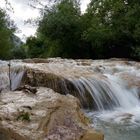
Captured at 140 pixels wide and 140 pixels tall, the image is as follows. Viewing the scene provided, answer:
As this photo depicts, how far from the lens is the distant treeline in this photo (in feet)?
73.8

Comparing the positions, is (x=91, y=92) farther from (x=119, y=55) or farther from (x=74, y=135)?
(x=119, y=55)

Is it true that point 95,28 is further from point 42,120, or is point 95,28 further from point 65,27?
point 42,120

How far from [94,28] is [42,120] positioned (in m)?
18.6

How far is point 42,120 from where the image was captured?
554 cm

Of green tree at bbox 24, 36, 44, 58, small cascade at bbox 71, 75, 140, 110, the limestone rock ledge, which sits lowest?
small cascade at bbox 71, 75, 140, 110

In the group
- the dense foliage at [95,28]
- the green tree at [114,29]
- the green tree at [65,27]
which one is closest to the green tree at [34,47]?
the dense foliage at [95,28]

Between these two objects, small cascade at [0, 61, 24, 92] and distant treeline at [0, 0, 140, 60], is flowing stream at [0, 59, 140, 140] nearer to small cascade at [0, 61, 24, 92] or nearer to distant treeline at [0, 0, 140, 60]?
small cascade at [0, 61, 24, 92]

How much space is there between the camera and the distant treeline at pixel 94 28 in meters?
22.5

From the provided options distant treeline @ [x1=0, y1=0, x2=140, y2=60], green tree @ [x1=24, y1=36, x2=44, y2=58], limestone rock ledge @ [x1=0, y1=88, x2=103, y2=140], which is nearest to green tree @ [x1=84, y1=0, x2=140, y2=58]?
distant treeline @ [x1=0, y1=0, x2=140, y2=60]

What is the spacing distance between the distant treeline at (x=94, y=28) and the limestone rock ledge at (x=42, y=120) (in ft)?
47.0

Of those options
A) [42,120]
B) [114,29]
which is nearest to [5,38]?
[114,29]

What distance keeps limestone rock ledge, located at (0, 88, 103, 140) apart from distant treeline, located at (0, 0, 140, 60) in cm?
1431

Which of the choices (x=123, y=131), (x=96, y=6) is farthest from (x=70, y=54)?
(x=123, y=131)

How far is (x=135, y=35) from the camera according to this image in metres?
21.2
